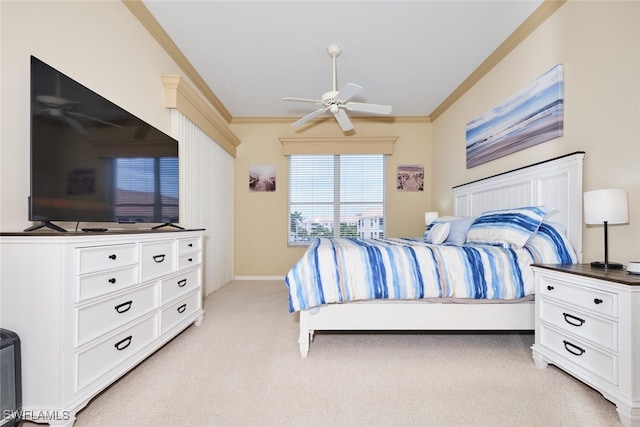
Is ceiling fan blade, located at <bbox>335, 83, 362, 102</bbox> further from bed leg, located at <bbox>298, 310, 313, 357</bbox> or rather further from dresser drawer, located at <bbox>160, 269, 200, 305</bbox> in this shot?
dresser drawer, located at <bbox>160, 269, 200, 305</bbox>

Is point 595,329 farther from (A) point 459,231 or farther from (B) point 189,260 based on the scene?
(B) point 189,260

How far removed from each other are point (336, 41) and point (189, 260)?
7.90 ft

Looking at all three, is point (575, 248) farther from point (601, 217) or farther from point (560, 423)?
point (560, 423)

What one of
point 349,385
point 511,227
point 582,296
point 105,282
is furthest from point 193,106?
point 582,296

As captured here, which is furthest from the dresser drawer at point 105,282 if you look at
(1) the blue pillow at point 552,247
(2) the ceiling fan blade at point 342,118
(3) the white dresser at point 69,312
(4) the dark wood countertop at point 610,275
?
(1) the blue pillow at point 552,247

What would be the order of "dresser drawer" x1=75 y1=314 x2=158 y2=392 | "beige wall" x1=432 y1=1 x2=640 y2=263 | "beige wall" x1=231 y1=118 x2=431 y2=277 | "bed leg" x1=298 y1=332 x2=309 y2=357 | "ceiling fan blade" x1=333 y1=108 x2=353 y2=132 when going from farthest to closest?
"beige wall" x1=231 y1=118 x2=431 y2=277 → "ceiling fan blade" x1=333 y1=108 x2=353 y2=132 → "bed leg" x1=298 y1=332 x2=309 y2=357 → "beige wall" x1=432 y1=1 x2=640 y2=263 → "dresser drawer" x1=75 y1=314 x2=158 y2=392

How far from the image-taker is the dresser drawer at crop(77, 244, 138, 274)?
131 cm

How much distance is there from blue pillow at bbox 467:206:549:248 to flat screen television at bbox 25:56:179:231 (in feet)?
8.95

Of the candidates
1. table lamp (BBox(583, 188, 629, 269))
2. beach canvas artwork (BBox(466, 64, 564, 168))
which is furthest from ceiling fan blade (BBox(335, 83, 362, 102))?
table lamp (BBox(583, 188, 629, 269))

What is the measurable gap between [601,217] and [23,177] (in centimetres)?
313

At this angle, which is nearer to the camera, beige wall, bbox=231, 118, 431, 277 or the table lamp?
the table lamp

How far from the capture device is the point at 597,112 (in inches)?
75.5

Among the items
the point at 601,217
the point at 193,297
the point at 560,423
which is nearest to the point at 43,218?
the point at 193,297

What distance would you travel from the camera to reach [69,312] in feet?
4.07
